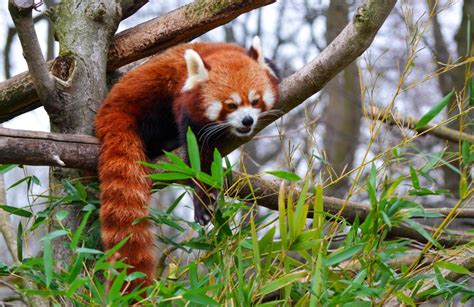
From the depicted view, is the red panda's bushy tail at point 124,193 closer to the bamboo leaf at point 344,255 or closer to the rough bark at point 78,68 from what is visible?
the rough bark at point 78,68

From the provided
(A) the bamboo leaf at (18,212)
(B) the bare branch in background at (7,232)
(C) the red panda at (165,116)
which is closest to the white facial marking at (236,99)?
(C) the red panda at (165,116)

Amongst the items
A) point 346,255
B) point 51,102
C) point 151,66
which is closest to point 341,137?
point 151,66

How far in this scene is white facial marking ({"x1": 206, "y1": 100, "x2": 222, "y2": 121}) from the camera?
3.00 metres

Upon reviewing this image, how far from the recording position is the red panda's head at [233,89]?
2.95 metres

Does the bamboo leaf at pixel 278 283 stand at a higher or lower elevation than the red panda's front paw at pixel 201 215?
lower

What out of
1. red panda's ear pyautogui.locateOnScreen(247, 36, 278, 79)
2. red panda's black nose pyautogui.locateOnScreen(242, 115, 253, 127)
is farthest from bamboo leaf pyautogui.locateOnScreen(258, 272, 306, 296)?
red panda's ear pyautogui.locateOnScreen(247, 36, 278, 79)

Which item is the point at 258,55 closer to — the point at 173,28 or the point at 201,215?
the point at 173,28

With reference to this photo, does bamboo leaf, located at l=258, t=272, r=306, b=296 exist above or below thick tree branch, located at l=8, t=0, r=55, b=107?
below

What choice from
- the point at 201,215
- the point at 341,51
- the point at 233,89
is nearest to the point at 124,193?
the point at 201,215

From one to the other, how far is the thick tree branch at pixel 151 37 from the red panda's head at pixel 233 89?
0.12 metres

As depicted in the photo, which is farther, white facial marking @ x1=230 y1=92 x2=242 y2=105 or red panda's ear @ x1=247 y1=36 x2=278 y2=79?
red panda's ear @ x1=247 y1=36 x2=278 y2=79

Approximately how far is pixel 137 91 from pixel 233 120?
0.48 meters

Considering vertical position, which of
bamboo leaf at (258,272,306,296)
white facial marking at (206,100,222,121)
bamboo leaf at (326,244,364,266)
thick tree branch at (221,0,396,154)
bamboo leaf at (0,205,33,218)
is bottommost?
bamboo leaf at (258,272,306,296)

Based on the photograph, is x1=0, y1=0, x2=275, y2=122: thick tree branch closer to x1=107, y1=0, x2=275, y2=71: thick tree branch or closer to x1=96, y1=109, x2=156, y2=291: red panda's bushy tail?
x1=107, y1=0, x2=275, y2=71: thick tree branch
